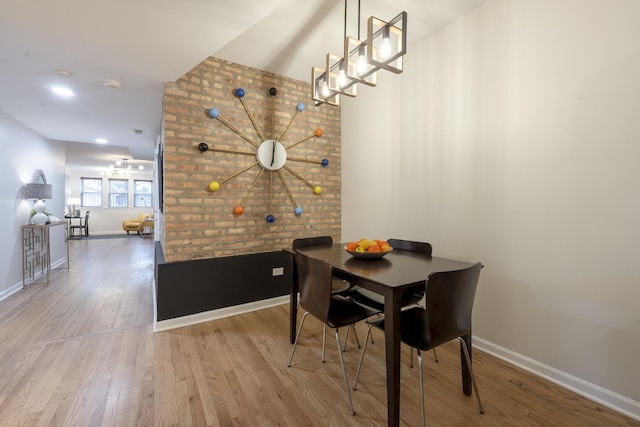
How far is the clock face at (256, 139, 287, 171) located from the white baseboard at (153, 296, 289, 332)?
1527 millimetres

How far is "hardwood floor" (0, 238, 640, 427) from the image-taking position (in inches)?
63.0

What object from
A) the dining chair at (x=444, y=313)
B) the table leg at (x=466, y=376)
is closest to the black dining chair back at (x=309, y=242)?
the dining chair at (x=444, y=313)

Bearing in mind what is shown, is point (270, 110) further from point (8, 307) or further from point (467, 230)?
point (8, 307)

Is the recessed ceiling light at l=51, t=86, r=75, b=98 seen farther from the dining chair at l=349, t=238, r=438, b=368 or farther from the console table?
the dining chair at l=349, t=238, r=438, b=368

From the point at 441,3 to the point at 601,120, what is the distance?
4.69ft

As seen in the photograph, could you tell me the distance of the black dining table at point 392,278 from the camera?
4.57 ft

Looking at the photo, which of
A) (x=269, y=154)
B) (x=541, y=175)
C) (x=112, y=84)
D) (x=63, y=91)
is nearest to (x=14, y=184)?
(x=63, y=91)

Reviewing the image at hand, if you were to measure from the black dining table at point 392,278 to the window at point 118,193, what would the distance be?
11.1 meters

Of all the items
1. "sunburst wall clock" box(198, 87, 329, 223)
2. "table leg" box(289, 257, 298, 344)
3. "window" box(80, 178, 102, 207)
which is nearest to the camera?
"table leg" box(289, 257, 298, 344)

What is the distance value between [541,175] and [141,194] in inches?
483

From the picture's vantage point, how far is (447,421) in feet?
5.16

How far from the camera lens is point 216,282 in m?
2.95

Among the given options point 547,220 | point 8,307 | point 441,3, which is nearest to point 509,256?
point 547,220

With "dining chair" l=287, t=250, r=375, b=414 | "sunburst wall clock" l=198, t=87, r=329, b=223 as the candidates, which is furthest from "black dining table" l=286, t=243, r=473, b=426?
"sunburst wall clock" l=198, t=87, r=329, b=223
